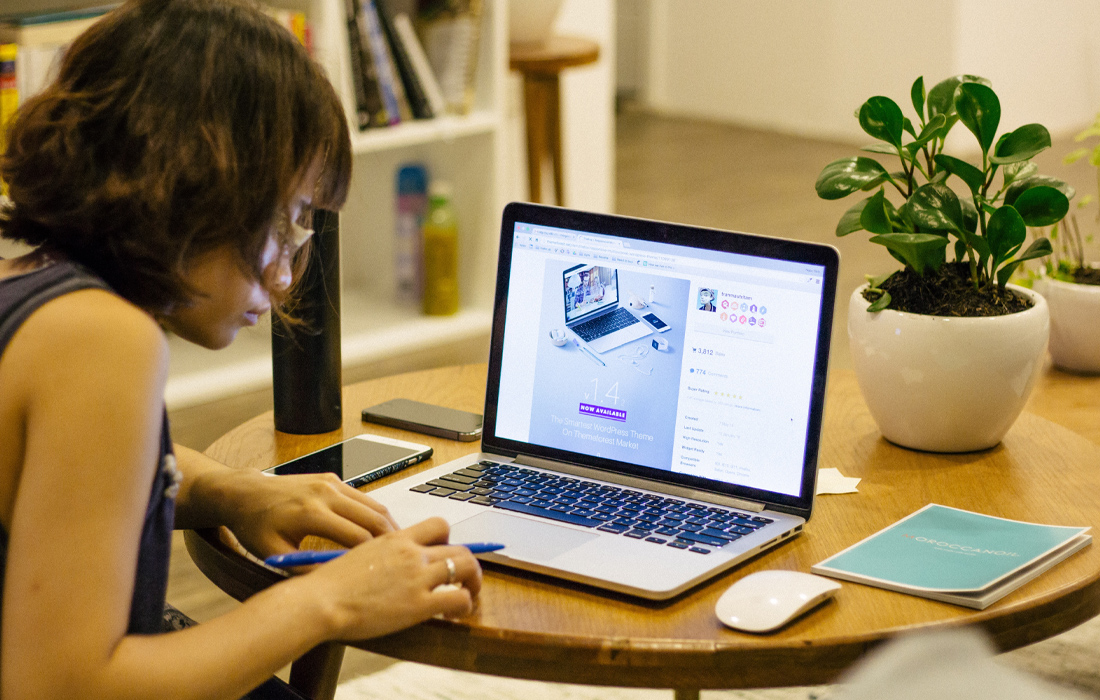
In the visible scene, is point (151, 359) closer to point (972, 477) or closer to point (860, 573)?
point (860, 573)

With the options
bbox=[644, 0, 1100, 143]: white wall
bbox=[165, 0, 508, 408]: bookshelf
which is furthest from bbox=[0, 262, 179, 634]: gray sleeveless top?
bbox=[644, 0, 1100, 143]: white wall

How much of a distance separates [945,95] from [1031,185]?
0.12 meters

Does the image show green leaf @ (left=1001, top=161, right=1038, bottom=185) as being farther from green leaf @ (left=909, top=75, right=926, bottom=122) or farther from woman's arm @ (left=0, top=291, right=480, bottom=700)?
woman's arm @ (left=0, top=291, right=480, bottom=700)

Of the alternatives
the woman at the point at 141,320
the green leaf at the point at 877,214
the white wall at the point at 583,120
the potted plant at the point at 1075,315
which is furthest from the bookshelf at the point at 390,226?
the woman at the point at 141,320

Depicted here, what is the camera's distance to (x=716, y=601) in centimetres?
86

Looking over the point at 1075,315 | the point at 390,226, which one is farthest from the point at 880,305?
the point at 390,226

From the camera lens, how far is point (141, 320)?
75 cm

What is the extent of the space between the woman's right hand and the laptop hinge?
0.26 m

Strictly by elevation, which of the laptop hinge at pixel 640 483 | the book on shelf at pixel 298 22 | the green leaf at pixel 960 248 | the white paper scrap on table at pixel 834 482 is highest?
the book on shelf at pixel 298 22

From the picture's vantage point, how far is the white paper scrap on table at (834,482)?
3.58 ft

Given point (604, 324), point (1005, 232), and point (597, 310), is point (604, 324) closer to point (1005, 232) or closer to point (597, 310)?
point (597, 310)

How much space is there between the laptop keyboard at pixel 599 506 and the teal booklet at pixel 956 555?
0.09m

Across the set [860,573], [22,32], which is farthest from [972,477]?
[22,32]

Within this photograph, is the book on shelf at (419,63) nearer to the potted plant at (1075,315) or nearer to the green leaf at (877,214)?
the potted plant at (1075,315)
